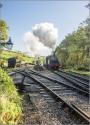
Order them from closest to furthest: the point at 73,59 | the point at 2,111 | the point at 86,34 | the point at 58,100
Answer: the point at 2,111 → the point at 58,100 → the point at 86,34 → the point at 73,59

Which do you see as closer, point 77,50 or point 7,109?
Answer: point 7,109

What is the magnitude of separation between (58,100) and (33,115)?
3151 mm

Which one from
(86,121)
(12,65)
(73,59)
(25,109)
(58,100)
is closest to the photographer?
(86,121)

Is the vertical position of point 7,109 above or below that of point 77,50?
below

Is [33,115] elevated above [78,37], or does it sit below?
below

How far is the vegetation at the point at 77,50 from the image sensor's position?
148ft

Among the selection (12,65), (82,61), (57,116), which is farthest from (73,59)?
(57,116)

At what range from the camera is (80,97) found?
13.7 m

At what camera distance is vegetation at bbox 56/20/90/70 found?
4522cm

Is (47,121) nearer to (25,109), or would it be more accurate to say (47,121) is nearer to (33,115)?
(33,115)

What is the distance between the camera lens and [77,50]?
165 feet

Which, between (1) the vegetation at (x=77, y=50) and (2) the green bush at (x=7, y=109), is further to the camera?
(1) the vegetation at (x=77, y=50)

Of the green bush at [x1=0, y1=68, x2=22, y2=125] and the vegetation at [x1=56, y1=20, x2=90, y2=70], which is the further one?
the vegetation at [x1=56, y1=20, x2=90, y2=70]

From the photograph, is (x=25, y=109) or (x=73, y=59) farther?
(x=73, y=59)
